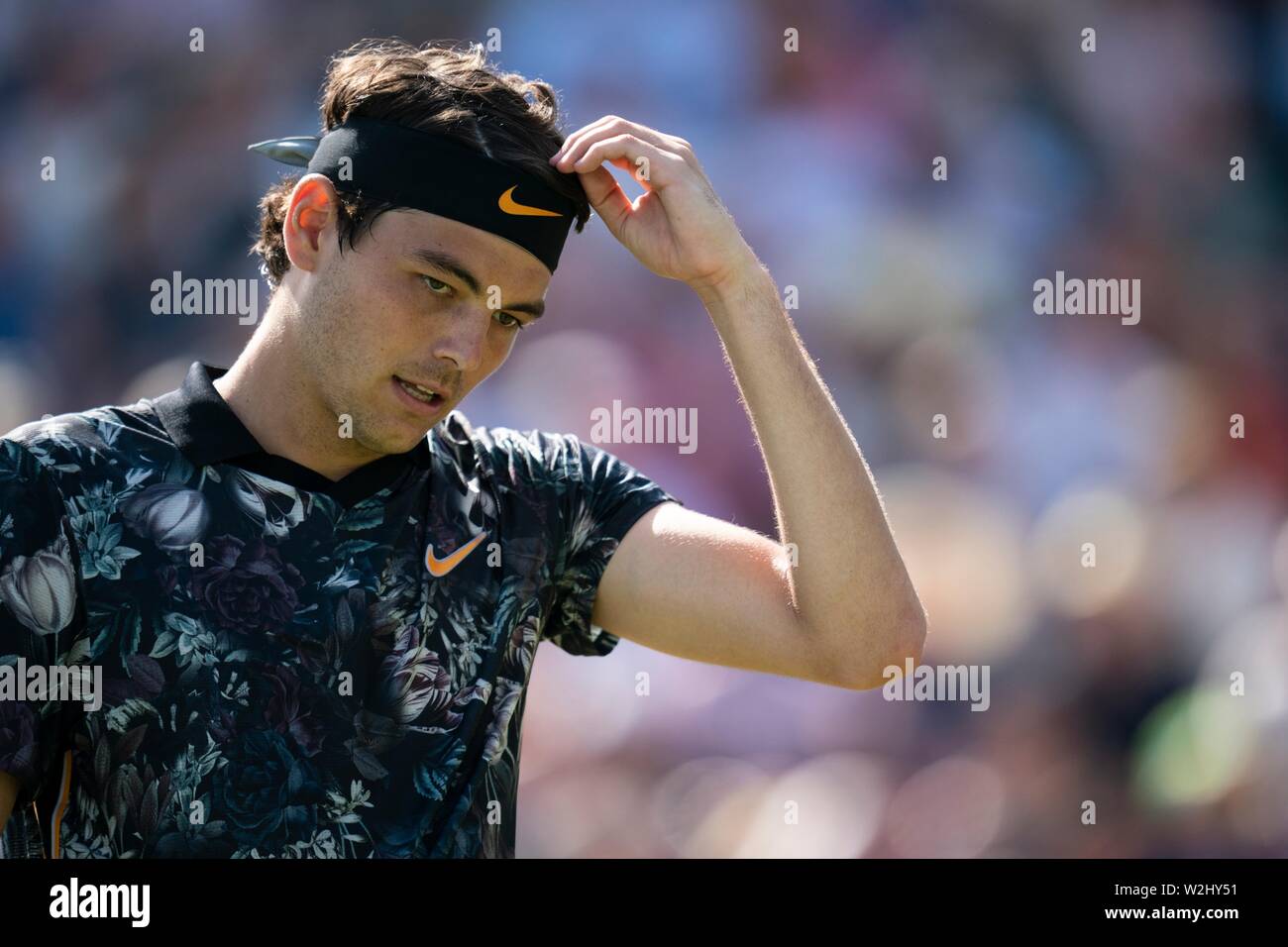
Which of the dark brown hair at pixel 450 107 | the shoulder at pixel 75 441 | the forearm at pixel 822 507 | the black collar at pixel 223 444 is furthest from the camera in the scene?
the dark brown hair at pixel 450 107

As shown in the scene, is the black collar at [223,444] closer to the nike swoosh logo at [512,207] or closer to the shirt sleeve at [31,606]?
the shirt sleeve at [31,606]

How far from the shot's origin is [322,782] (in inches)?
74.8

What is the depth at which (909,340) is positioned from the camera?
204 inches

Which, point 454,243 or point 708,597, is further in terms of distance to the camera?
point 708,597

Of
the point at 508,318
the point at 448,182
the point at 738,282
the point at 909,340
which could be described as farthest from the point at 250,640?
the point at 909,340

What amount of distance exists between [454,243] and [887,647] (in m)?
0.98

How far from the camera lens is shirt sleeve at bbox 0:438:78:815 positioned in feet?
5.65

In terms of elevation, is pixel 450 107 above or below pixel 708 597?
above

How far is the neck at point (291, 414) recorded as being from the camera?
2068 mm

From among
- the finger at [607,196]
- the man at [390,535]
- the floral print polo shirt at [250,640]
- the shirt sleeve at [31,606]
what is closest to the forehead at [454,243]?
the man at [390,535]

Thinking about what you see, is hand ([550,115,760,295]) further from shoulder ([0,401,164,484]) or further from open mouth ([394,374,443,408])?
shoulder ([0,401,164,484])

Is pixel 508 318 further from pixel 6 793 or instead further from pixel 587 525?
pixel 6 793

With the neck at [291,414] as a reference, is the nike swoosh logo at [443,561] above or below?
below

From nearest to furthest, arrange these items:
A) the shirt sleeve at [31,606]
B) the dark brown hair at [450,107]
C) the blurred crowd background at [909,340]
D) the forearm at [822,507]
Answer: the shirt sleeve at [31,606]
the forearm at [822,507]
the dark brown hair at [450,107]
the blurred crowd background at [909,340]
